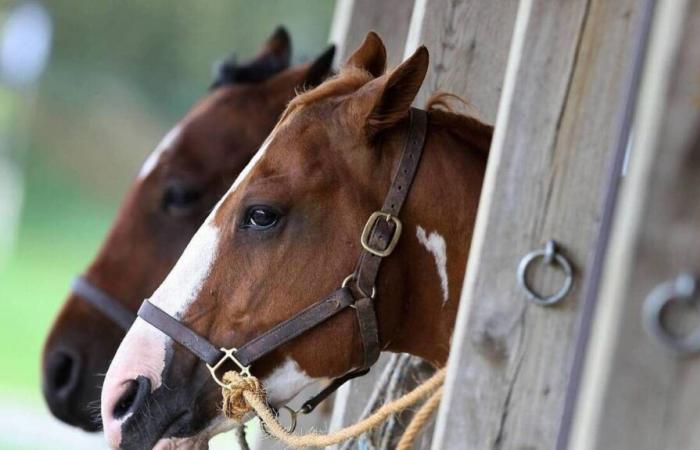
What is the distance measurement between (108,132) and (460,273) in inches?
565

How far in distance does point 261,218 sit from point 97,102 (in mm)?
14566

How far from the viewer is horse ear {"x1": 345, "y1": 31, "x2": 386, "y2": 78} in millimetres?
2922

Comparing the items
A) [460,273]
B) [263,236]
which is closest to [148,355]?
[263,236]

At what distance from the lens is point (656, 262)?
1.19m

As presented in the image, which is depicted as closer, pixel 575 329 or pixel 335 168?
pixel 575 329

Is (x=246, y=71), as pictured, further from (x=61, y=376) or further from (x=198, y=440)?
(x=198, y=440)

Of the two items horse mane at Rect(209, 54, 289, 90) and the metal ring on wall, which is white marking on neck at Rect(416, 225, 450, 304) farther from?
horse mane at Rect(209, 54, 289, 90)

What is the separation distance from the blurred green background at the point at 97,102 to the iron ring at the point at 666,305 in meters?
13.3

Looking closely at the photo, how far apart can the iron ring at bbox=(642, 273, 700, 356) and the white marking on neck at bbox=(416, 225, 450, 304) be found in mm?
1361

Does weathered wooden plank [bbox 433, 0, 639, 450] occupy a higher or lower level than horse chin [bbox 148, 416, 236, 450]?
higher

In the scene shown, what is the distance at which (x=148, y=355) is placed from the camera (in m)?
2.40

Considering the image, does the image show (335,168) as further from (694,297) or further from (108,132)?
(108,132)

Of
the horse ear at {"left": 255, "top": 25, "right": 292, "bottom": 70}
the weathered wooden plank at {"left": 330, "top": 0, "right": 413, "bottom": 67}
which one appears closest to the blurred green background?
the horse ear at {"left": 255, "top": 25, "right": 292, "bottom": 70}

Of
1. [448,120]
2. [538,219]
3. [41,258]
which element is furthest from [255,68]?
[41,258]
